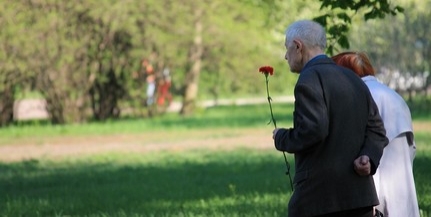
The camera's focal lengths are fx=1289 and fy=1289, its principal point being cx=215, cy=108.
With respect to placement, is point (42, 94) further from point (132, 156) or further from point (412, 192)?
point (412, 192)

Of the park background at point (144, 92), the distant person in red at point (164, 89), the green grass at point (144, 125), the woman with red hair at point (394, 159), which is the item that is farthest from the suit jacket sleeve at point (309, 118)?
the distant person in red at point (164, 89)

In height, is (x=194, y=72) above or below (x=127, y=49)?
below

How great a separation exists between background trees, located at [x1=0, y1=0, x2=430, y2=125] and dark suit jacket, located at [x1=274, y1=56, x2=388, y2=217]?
21.5 meters

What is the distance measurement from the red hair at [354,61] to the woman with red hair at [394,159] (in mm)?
140

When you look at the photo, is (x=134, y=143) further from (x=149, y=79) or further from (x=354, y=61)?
(x=354, y=61)

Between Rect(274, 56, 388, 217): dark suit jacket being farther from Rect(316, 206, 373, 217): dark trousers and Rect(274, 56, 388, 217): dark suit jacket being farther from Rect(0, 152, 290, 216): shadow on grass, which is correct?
Rect(0, 152, 290, 216): shadow on grass

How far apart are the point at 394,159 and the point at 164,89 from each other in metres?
27.3

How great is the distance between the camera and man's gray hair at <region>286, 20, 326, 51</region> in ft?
20.0

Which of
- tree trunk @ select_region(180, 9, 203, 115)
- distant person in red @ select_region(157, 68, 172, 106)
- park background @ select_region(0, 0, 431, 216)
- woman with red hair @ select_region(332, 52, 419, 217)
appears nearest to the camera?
woman with red hair @ select_region(332, 52, 419, 217)

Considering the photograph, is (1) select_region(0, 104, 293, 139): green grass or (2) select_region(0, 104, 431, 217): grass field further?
(1) select_region(0, 104, 293, 139): green grass

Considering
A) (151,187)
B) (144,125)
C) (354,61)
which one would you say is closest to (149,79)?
(144,125)

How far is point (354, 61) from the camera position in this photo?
6.97 metres

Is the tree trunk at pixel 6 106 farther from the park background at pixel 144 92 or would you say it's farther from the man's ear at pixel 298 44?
the man's ear at pixel 298 44

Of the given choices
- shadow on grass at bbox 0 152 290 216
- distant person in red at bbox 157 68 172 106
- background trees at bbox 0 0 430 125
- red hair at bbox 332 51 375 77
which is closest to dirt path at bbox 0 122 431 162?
shadow on grass at bbox 0 152 290 216
